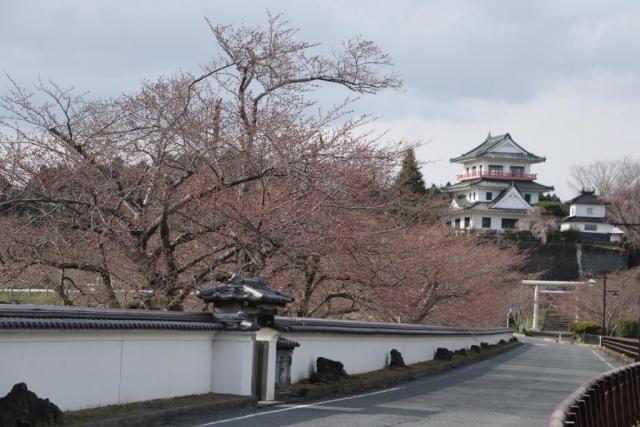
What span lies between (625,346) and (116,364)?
37632 millimetres

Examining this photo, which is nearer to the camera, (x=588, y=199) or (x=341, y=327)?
(x=341, y=327)

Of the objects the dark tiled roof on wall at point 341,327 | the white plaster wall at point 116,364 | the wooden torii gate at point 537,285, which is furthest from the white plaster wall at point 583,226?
the white plaster wall at point 116,364

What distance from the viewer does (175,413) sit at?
11.1 m

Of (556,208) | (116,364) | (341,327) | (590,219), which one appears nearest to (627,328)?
(590,219)

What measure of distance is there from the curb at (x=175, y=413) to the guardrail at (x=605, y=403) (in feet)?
16.8

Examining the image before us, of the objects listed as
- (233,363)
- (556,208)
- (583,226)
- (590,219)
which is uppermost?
(556,208)

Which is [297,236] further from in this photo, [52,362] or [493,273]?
[493,273]

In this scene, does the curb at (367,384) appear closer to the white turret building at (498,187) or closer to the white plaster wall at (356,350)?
the white plaster wall at (356,350)

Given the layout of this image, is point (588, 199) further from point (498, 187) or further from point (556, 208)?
point (498, 187)

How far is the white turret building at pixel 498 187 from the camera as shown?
104750mm

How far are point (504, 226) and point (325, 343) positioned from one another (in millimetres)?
91551

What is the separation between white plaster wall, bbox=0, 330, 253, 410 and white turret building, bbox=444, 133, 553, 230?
9168 centimetres

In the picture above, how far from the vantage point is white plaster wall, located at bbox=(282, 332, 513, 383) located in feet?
53.2

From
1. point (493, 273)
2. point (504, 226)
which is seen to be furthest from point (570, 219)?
point (493, 273)
